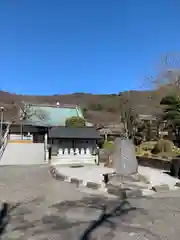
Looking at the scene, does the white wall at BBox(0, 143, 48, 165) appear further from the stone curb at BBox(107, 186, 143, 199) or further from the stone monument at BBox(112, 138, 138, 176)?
the stone curb at BBox(107, 186, 143, 199)

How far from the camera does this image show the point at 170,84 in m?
22.3

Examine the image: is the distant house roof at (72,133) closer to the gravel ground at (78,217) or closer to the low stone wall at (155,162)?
the low stone wall at (155,162)

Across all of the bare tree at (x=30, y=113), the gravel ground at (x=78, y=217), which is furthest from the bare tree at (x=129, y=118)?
the gravel ground at (x=78, y=217)

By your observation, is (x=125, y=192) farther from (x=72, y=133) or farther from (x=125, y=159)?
(x=72, y=133)

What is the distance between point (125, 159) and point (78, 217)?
4582mm

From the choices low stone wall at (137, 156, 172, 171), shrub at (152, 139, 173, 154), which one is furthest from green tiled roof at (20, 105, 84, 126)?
low stone wall at (137, 156, 172, 171)

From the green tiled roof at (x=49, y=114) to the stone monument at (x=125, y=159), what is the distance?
17.1 m

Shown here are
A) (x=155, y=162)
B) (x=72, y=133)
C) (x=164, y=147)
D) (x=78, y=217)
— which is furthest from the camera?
(x=72, y=133)

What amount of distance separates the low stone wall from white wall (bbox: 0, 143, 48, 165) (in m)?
6.83

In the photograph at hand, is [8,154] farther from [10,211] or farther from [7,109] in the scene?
[7,109]

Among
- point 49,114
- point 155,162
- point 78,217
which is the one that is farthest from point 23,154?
point 78,217

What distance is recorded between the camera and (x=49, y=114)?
Answer: 2888 centimetres

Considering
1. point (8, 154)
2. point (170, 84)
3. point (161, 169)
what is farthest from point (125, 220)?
point (170, 84)

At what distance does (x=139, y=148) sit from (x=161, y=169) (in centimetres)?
698
